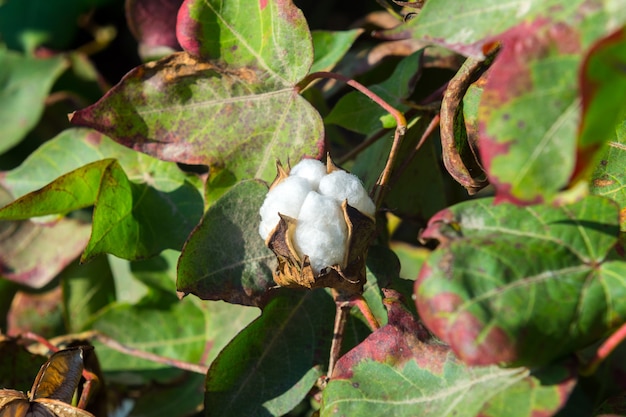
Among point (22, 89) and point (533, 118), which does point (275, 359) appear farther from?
point (22, 89)

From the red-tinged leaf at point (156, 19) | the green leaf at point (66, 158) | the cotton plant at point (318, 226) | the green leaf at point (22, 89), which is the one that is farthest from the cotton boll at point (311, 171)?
the green leaf at point (22, 89)

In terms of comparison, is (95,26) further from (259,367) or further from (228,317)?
(259,367)

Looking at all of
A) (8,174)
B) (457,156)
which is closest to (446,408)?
(457,156)

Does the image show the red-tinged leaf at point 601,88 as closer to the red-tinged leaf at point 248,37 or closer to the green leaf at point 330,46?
the red-tinged leaf at point 248,37

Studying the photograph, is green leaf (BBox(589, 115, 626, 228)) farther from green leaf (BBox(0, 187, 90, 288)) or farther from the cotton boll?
green leaf (BBox(0, 187, 90, 288))

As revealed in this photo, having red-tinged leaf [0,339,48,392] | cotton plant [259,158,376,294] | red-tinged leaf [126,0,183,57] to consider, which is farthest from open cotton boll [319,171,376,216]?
red-tinged leaf [126,0,183,57]
